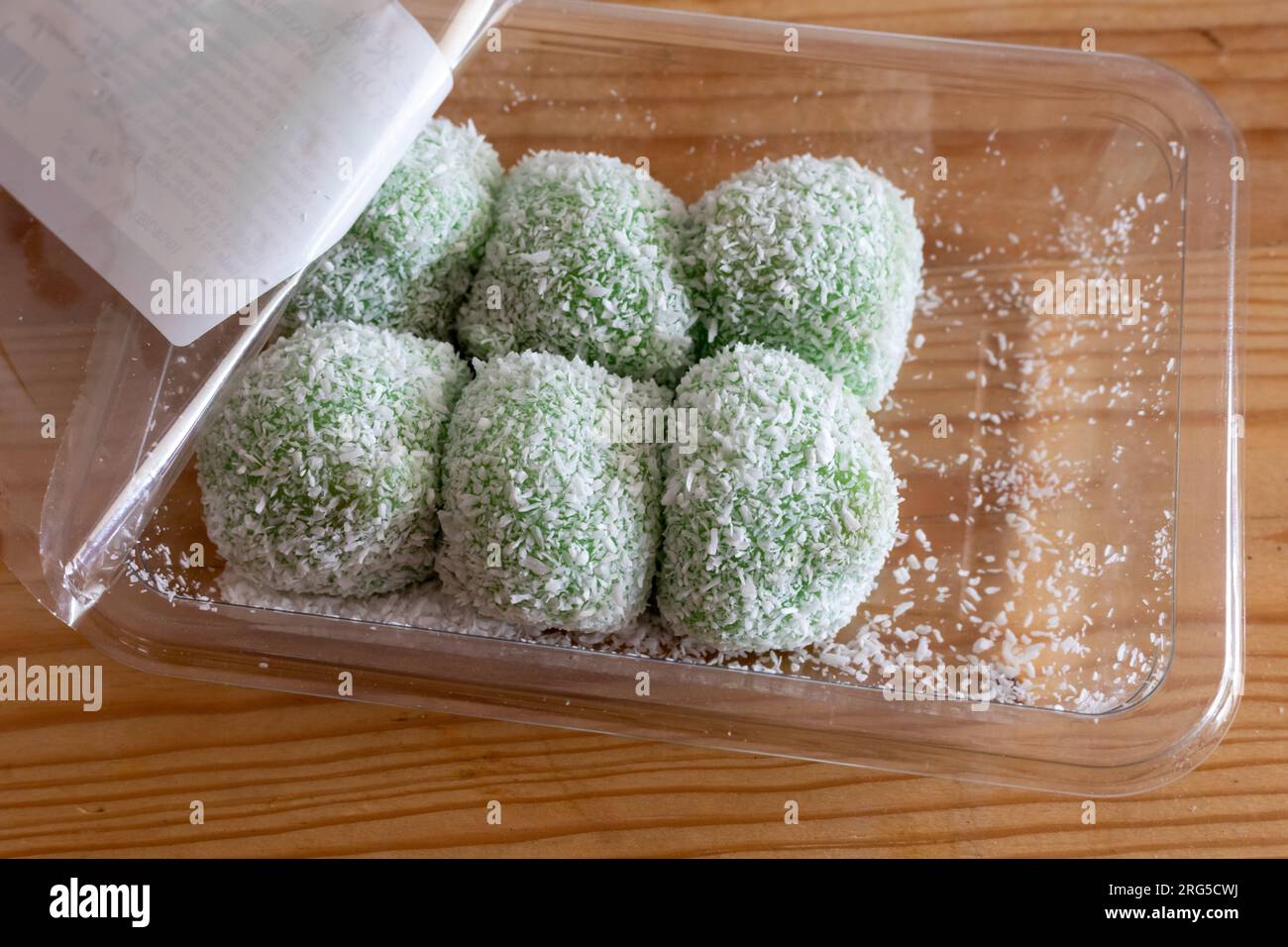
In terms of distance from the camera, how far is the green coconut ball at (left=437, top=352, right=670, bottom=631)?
1.04 meters

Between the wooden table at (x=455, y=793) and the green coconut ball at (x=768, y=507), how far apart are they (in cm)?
21

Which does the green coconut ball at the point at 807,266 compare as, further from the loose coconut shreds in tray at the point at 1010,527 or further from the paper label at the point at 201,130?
the paper label at the point at 201,130

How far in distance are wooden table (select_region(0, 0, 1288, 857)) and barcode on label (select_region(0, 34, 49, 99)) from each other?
542mm

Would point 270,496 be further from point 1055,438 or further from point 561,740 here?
point 1055,438

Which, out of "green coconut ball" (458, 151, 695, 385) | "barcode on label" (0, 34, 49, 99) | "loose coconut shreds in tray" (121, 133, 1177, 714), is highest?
"barcode on label" (0, 34, 49, 99)

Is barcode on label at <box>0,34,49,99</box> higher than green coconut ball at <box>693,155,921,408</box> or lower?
higher

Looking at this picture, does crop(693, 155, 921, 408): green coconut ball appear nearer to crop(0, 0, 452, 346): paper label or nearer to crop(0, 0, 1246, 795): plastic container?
crop(0, 0, 1246, 795): plastic container

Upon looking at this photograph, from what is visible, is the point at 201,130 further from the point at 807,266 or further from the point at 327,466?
the point at 807,266

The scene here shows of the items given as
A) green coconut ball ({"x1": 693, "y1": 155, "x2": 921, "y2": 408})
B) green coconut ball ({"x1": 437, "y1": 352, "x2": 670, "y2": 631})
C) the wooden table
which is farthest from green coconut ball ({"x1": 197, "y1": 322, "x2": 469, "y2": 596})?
green coconut ball ({"x1": 693, "y1": 155, "x2": 921, "y2": 408})

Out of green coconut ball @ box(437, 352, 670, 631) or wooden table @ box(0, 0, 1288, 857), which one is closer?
green coconut ball @ box(437, 352, 670, 631)

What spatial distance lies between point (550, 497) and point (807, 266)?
365mm

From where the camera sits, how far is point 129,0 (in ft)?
3.78

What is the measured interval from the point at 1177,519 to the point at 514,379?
71 cm

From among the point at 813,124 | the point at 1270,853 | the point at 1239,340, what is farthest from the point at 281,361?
the point at 1270,853
